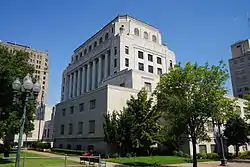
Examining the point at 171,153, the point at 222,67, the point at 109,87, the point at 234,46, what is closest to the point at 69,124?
the point at 109,87

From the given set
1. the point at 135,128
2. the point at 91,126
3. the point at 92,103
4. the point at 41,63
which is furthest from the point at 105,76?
the point at 41,63

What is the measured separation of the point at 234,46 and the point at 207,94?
101 meters

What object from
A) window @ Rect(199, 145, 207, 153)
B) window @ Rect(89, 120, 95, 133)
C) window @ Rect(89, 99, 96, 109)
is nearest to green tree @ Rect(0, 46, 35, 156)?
window @ Rect(89, 120, 95, 133)

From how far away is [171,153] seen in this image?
29.8m

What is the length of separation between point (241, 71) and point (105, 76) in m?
69.0

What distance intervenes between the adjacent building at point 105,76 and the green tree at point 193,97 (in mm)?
11477

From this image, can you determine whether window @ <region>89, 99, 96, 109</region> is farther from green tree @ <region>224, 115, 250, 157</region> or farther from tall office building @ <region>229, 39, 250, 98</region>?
tall office building @ <region>229, 39, 250, 98</region>

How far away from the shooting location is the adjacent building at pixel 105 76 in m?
30.9

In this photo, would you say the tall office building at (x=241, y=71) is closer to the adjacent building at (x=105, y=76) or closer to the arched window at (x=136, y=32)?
the adjacent building at (x=105, y=76)

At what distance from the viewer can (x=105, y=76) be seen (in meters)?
53.7

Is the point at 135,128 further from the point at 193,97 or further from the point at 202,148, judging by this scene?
the point at 202,148

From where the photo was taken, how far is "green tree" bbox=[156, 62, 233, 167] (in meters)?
18.6

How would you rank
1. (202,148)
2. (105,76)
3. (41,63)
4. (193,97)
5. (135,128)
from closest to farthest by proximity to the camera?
1. (193,97)
2. (135,128)
3. (202,148)
4. (105,76)
5. (41,63)

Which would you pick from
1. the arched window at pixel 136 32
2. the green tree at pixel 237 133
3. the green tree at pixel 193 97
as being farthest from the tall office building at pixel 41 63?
the green tree at pixel 193 97
